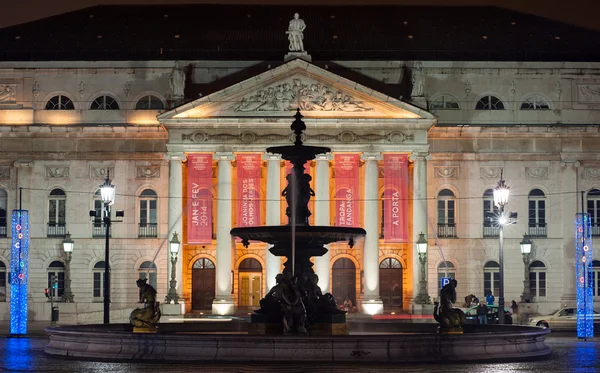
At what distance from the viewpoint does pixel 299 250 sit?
34.6m

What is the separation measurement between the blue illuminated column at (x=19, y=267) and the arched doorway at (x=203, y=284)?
2513 centimetres

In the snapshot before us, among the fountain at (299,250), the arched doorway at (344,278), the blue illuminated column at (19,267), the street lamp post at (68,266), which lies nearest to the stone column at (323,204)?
the arched doorway at (344,278)

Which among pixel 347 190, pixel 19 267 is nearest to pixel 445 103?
pixel 347 190

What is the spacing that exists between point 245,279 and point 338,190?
324 inches

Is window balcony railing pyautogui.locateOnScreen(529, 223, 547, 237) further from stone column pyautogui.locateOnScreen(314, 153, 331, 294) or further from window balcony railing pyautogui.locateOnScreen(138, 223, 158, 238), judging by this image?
window balcony railing pyautogui.locateOnScreen(138, 223, 158, 238)

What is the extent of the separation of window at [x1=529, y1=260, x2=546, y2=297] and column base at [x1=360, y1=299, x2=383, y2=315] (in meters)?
9.48

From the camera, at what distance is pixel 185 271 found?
70312 mm

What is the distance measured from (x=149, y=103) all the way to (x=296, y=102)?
10.2 meters

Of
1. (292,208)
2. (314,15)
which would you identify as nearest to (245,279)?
(314,15)

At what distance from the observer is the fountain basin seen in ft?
95.9

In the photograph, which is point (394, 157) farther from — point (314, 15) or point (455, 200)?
point (314, 15)

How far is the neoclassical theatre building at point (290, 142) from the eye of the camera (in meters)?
67.2

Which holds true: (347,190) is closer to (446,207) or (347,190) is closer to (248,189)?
(248,189)

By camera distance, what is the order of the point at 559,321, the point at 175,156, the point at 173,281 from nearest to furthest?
the point at 559,321
the point at 173,281
the point at 175,156
